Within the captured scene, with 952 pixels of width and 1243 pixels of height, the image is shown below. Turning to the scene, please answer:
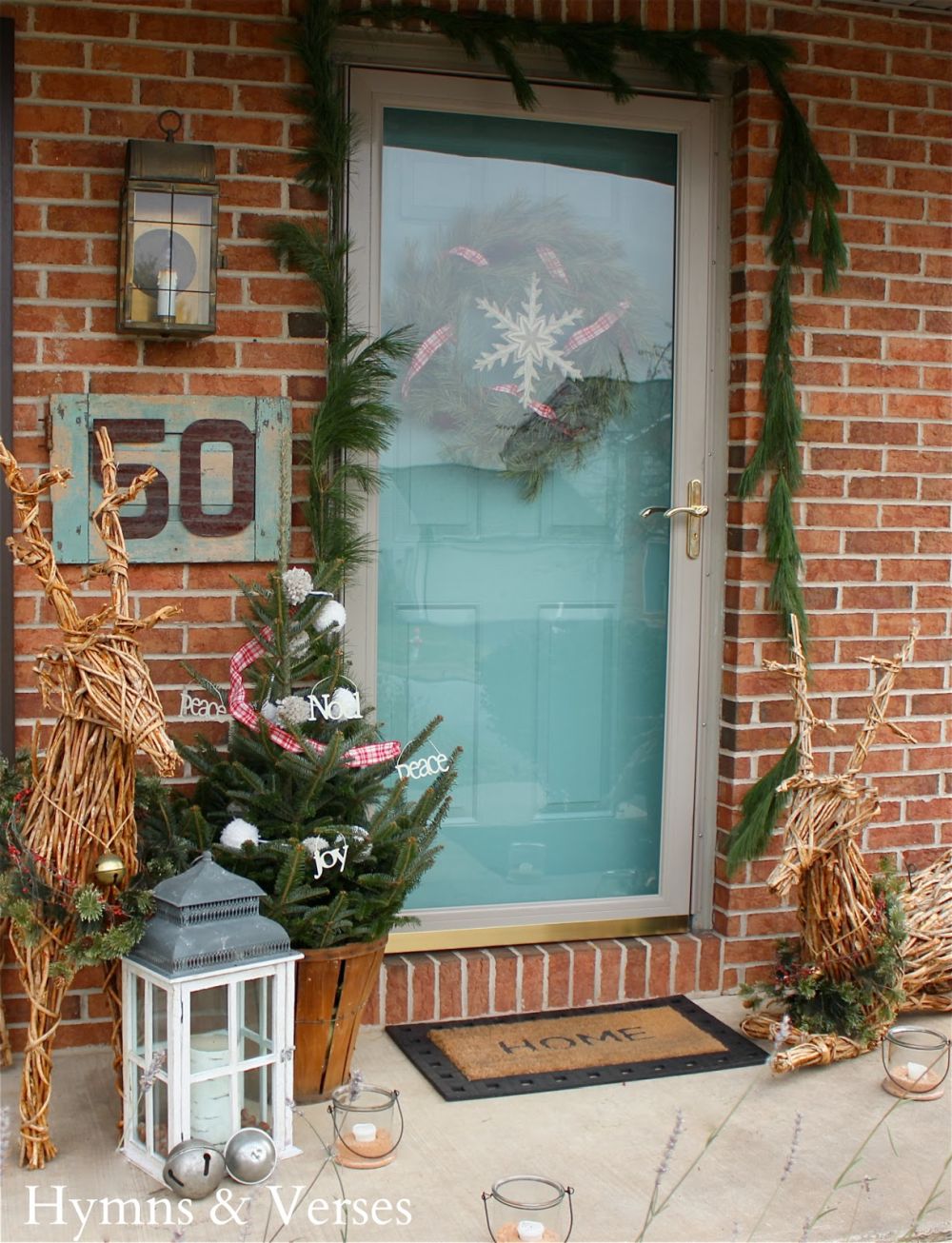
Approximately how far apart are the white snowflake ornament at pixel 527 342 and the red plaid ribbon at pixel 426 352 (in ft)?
0.34

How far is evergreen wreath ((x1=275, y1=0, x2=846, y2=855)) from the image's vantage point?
3.48m

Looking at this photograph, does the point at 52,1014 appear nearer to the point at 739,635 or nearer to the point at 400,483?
the point at 400,483

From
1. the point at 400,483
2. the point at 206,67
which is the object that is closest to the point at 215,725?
the point at 400,483

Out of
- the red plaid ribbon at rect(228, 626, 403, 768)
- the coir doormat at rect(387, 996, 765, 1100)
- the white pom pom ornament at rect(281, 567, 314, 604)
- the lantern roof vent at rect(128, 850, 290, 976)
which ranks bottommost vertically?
the coir doormat at rect(387, 996, 765, 1100)

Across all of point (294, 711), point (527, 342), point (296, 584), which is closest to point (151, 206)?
point (296, 584)

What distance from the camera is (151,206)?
3.28 metres

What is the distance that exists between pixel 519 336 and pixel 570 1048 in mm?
1809

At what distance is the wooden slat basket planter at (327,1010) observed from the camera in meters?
3.11

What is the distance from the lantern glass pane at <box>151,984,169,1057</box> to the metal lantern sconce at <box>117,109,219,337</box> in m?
1.48

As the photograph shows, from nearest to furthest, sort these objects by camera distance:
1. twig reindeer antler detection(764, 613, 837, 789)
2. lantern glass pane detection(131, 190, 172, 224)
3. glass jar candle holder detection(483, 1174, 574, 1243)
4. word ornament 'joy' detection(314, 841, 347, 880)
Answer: glass jar candle holder detection(483, 1174, 574, 1243) < word ornament 'joy' detection(314, 841, 347, 880) < lantern glass pane detection(131, 190, 172, 224) < twig reindeer antler detection(764, 613, 837, 789)

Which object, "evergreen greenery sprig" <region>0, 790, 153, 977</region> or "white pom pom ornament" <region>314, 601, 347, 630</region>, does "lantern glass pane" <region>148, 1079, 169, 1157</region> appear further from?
"white pom pom ornament" <region>314, 601, 347, 630</region>

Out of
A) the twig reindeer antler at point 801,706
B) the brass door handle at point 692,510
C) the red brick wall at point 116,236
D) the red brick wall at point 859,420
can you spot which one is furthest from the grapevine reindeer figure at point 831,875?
the red brick wall at point 116,236

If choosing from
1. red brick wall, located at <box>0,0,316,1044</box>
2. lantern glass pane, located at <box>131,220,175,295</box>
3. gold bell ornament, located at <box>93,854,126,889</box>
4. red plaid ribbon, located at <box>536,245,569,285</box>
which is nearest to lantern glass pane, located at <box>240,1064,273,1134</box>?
gold bell ornament, located at <box>93,854,126,889</box>

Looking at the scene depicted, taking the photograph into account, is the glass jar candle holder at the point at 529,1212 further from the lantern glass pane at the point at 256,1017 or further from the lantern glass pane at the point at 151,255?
the lantern glass pane at the point at 151,255
